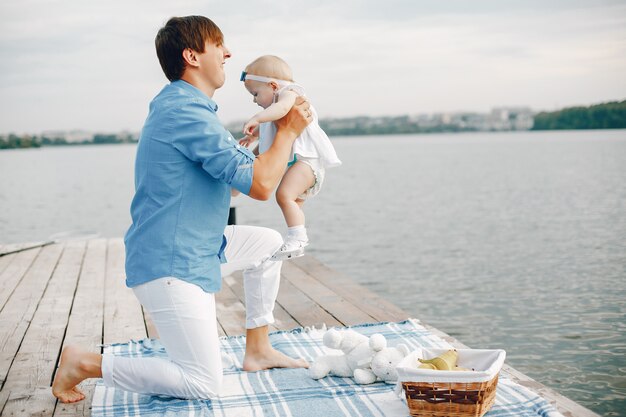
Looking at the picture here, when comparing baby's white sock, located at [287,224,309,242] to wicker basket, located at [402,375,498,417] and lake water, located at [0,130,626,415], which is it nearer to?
wicker basket, located at [402,375,498,417]

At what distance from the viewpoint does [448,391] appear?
8.07 feet

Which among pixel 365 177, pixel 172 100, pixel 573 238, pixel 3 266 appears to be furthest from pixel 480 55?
A: pixel 172 100

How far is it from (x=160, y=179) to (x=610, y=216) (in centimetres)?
1324

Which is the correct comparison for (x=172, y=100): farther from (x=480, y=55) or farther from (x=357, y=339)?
(x=480, y=55)

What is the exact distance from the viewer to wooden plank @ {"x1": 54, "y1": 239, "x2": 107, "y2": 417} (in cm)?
281

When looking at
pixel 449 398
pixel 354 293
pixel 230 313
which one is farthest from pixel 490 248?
pixel 449 398

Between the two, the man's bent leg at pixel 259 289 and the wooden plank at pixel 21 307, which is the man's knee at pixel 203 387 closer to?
the man's bent leg at pixel 259 289

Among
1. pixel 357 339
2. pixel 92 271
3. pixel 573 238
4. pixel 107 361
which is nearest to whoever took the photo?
pixel 107 361

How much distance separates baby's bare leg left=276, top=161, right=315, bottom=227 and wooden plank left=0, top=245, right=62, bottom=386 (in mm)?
1411

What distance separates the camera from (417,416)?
253 centimetres

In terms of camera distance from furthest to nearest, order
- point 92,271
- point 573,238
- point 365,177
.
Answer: point 365,177, point 573,238, point 92,271

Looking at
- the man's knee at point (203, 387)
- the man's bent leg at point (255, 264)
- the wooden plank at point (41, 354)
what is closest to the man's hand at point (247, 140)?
the man's bent leg at point (255, 264)

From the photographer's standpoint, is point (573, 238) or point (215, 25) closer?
point (215, 25)

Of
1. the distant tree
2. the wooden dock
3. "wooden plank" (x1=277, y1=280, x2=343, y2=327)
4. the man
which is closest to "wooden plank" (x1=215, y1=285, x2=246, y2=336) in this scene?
the wooden dock
